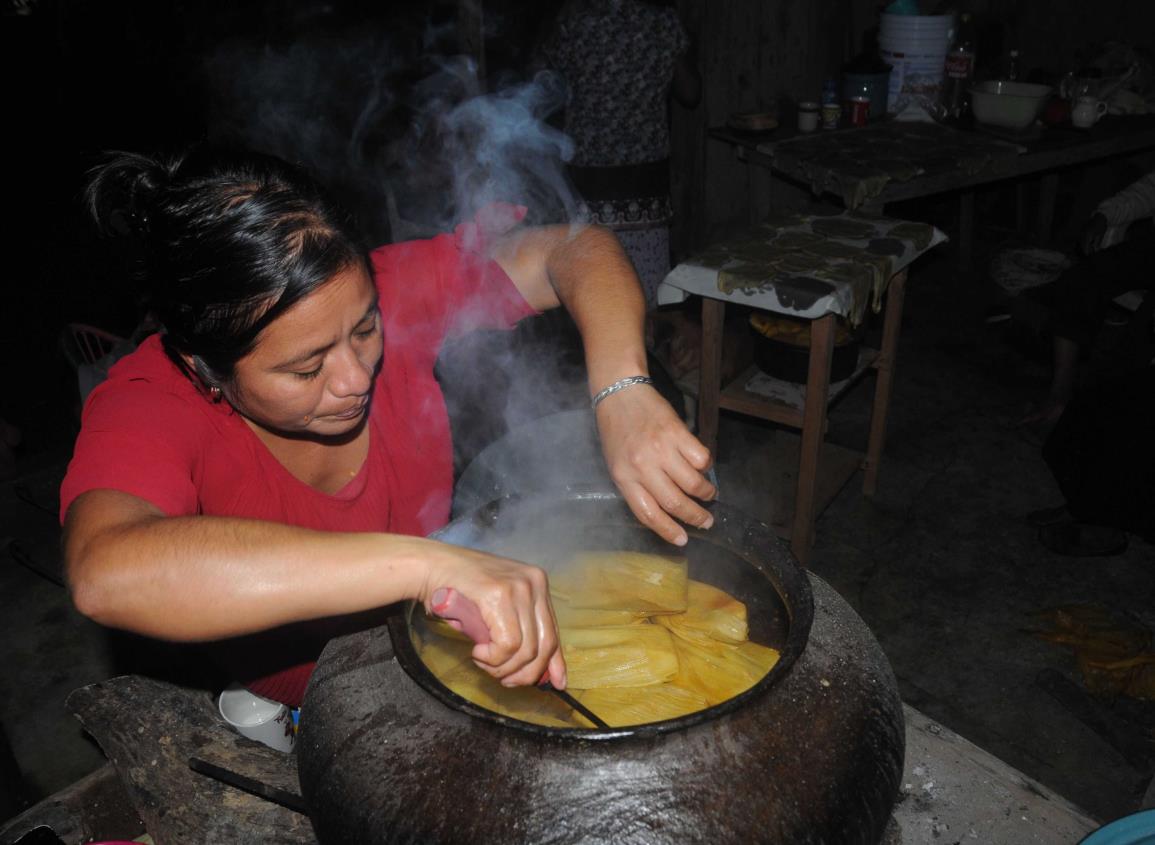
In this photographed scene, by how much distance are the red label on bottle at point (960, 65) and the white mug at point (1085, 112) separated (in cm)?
74

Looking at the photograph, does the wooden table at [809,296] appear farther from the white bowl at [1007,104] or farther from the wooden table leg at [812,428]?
the white bowl at [1007,104]

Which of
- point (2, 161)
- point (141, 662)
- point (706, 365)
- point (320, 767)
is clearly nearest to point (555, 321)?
point (706, 365)

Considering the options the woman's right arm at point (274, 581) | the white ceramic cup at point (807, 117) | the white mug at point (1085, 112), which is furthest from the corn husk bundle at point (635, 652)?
the white mug at point (1085, 112)

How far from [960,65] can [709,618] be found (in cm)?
550

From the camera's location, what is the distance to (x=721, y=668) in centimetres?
148

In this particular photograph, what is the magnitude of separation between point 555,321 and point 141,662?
2.41 m

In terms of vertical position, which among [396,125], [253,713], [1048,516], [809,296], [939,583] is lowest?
[939,583]

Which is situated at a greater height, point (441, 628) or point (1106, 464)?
point (441, 628)

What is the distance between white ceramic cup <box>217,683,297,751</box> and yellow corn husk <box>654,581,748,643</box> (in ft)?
4.02

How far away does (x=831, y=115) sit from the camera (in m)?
5.45

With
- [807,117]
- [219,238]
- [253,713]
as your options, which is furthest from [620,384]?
[807,117]

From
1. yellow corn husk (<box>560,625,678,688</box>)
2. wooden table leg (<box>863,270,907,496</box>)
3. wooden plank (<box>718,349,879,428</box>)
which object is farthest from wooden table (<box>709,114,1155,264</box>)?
yellow corn husk (<box>560,625,678,688</box>)

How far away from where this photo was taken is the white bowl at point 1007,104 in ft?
17.3

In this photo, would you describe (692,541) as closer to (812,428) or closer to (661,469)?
(661,469)
